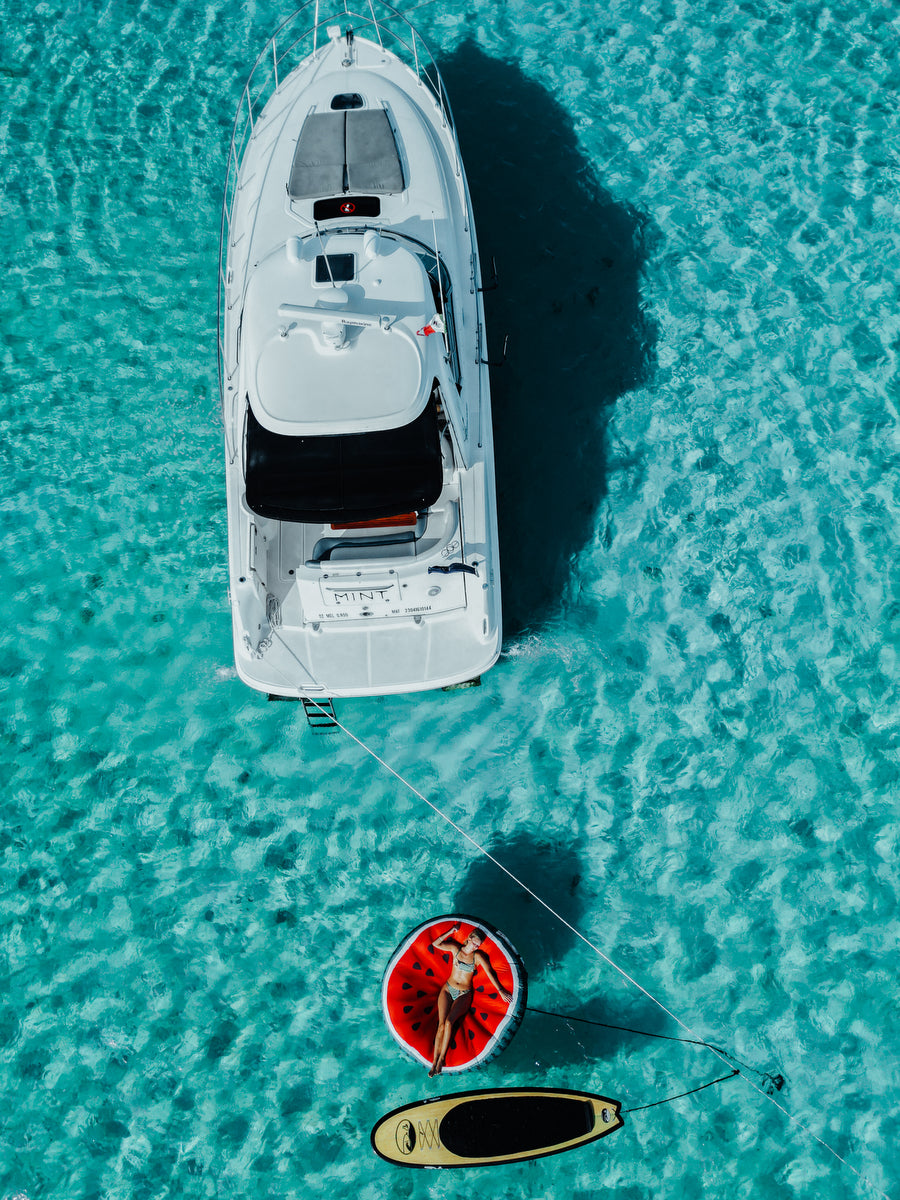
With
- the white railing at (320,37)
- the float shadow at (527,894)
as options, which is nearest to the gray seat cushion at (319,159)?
the white railing at (320,37)

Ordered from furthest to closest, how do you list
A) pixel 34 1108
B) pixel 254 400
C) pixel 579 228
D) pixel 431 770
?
pixel 579 228, pixel 431 770, pixel 34 1108, pixel 254 400

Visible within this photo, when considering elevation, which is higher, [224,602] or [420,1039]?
[224,602]

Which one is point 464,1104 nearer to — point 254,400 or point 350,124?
point 254,400

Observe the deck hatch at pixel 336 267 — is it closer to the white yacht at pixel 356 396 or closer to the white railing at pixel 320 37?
the white yacht at pixel 356 396

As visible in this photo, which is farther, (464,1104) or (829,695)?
(829,695)

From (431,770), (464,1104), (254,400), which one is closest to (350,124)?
(254,400)

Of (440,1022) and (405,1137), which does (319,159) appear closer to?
(440,1022)

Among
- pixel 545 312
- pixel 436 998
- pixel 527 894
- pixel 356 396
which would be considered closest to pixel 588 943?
pixel 527 894

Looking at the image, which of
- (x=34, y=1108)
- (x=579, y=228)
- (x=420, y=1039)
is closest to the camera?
(x=420, y=1039)
